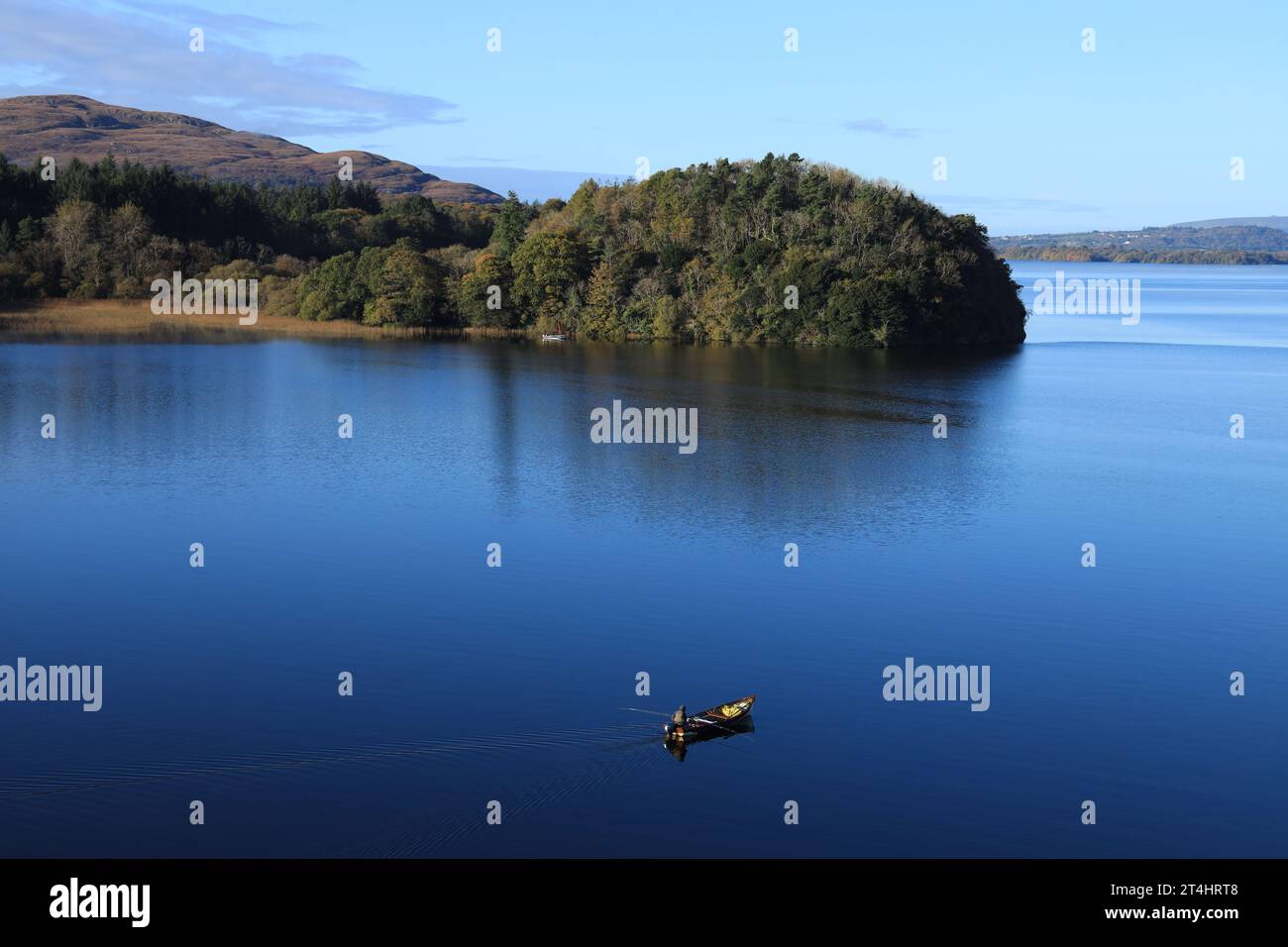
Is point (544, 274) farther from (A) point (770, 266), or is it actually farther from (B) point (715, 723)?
(B) point (715, 723)

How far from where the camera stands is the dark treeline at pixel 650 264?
84.4 metres

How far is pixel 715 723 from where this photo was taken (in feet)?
55.0

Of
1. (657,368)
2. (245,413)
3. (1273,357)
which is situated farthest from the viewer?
(1273,357)

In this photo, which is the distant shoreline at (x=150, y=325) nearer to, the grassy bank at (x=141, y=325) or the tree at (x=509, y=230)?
the grassy bank at (x=141, y=325)

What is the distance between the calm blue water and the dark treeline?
3896 centimetres

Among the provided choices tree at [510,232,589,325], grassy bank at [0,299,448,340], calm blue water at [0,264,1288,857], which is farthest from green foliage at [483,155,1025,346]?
calm blue water at [0,264,1288,857]

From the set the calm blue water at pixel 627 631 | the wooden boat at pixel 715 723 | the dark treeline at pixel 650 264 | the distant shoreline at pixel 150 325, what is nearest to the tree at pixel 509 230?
the dark treeline at pixel 650 264

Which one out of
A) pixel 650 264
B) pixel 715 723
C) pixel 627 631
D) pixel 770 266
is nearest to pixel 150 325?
pixel 650 264

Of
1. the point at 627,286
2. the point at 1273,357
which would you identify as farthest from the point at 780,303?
the point at 1273,357

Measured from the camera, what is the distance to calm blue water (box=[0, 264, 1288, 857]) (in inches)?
581

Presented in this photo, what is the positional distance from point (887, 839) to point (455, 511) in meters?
18.3

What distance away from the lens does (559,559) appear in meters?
26.0

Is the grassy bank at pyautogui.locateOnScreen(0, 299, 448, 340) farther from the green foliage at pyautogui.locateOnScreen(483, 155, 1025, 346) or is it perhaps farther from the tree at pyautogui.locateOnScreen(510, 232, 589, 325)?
the green foliage at pyautogui.locateOnScreen(483, 155, 1025, 346)
